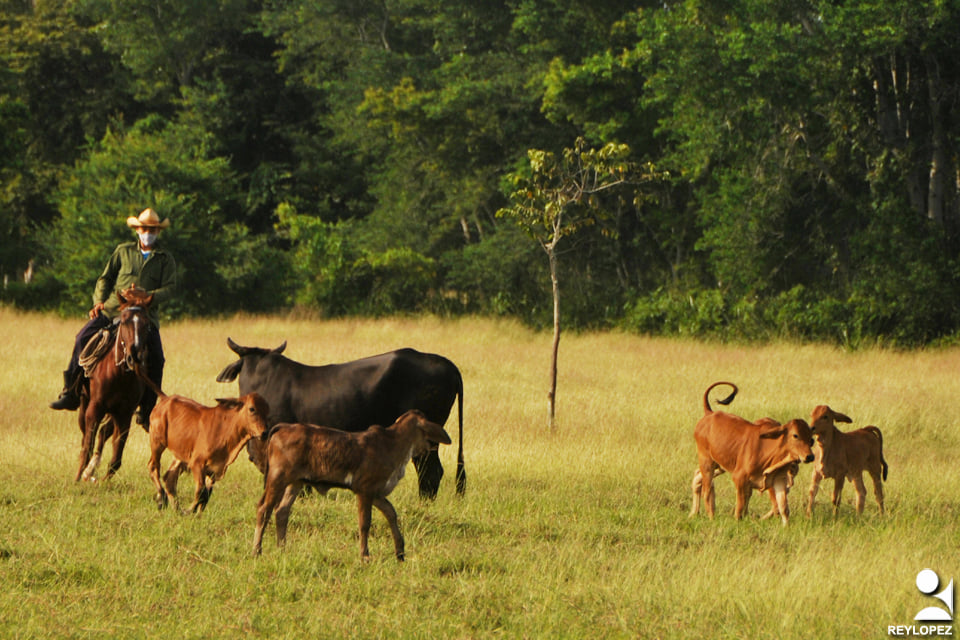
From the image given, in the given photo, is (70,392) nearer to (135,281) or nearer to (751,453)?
(135,281)

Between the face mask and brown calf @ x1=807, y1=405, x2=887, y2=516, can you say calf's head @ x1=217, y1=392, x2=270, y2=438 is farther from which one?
brown calf @ x1=807, y1=405, x2=887, y2=516

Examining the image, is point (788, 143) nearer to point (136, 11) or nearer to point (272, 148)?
point (272, 148)

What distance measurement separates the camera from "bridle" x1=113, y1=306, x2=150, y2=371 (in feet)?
30.2

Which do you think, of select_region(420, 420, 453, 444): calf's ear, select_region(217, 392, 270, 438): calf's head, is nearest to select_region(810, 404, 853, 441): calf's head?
select_region(420, 420, 453, 444): calf's ear

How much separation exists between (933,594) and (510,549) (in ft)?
8.44

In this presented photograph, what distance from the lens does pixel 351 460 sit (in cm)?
679

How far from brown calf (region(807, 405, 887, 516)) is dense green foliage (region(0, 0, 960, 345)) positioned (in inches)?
259

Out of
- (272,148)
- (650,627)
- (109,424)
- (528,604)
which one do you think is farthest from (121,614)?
(272,148)

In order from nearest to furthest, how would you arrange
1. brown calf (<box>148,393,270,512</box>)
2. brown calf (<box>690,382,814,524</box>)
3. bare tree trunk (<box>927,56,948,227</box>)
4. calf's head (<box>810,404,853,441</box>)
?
brown calf (<box>148,393,270,512</box>) < brown calf (<box>690,382,814,524</box>) < calf's head (<box>810,404,853,441</box>) < bare tree trunk (<box>927,56,948,227</box>)

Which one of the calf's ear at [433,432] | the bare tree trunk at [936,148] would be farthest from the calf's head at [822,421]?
the bare tree trunk at [936,148]

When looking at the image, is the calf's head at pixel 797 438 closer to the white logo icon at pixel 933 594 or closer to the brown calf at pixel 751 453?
the brown calf at pixel 751 453

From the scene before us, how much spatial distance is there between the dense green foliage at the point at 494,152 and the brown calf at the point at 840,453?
658cm

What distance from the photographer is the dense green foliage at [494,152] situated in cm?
2331

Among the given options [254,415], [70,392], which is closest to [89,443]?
[70,392]
